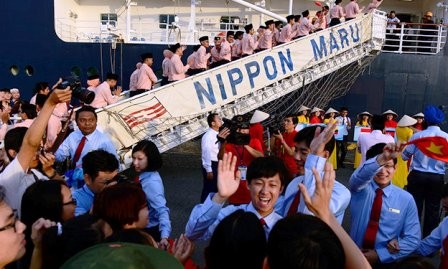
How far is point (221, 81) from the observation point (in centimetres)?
1025

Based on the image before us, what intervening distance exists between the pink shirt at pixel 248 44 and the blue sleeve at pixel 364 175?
8.94 metres

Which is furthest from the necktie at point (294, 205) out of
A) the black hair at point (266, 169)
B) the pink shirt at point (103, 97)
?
the pink shirt at point (103, 97)

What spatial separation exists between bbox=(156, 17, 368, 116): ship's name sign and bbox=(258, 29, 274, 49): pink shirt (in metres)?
0.66

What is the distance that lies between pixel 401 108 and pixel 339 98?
68.6 inches

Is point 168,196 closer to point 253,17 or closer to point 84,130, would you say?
point 84,130

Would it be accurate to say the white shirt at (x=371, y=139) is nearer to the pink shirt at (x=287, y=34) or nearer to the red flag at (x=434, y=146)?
the red flag at (x=434, y=146)

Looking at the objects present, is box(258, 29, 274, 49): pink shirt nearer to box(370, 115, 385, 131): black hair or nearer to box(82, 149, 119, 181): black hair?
box(370, 115, 385, 131): black hair

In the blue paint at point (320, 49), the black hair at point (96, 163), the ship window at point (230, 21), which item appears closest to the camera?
the black hair at point (96, 163)

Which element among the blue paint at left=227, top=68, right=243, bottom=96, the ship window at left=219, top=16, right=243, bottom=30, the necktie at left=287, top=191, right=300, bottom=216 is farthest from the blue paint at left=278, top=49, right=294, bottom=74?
the necktie at left=287, top=191, right=300, bottom=216

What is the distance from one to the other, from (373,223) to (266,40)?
29.9ft

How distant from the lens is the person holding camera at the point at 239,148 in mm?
4844

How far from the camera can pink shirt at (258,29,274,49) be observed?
11625mm

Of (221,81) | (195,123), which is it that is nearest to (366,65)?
(221,81)

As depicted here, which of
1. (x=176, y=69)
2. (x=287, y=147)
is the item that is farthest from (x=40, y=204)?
(x=176, y=69)
